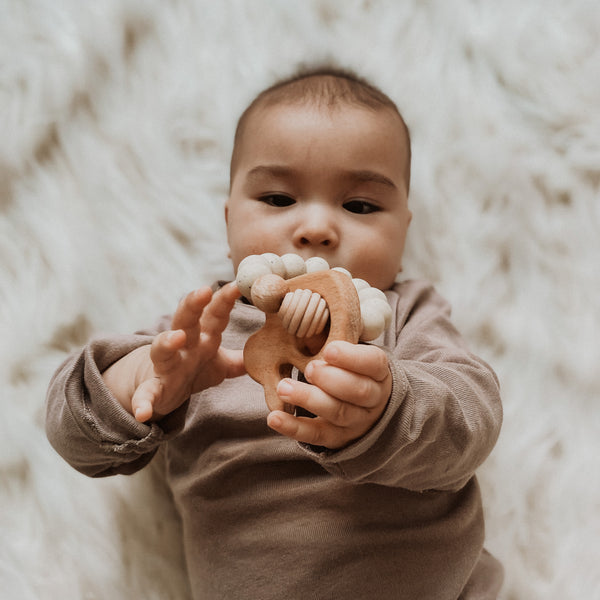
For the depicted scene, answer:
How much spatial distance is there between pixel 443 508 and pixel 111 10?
86 cm

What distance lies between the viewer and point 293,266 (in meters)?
0.64

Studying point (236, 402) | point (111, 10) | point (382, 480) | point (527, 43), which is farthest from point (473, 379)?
point (111, 10)

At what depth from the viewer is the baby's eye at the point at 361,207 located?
36.0 inches

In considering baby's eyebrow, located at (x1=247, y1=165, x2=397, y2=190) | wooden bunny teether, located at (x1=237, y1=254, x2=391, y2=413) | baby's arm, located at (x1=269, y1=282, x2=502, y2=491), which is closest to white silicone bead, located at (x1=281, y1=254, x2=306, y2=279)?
wooden bunny teether, located at (x1=237, y1=254, x2=391, y2=413)

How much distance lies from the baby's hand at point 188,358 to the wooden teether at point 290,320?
0.20 feet

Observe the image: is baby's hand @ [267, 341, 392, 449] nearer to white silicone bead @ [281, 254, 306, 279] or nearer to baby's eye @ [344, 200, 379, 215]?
white silicone bead @ [281, 254, 306, 279]

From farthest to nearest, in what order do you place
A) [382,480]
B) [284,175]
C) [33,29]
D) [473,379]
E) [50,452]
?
1. [33,29]
2. [50,452]
3. [284,175]
4. [473,379]
5. [382,480]

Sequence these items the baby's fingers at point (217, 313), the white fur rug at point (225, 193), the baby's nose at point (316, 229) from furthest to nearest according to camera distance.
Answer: the white fur rug at point (225, 193) → the baby's nose at point (316, 229) → the baby's fingers at point (217, 313)

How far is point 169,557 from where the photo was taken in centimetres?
98

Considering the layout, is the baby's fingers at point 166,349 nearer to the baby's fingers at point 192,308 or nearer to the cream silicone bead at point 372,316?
the baby's fingers at point 192,308

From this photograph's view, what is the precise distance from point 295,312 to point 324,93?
460mm

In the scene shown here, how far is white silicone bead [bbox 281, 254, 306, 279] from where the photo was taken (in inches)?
25.1

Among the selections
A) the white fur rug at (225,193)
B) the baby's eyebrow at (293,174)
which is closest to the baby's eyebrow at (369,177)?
the baby's eyebrow at (293,174)

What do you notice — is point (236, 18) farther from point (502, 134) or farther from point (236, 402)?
point (236, 402)
